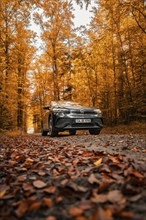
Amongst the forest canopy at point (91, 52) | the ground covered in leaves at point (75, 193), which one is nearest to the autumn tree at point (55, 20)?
the forest canopy at point (91, 52)

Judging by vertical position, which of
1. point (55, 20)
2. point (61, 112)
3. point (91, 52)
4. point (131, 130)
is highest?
point (55, 20)

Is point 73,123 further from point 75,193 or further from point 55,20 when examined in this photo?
point 55,20

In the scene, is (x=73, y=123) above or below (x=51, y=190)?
above

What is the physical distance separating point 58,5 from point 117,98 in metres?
8.38

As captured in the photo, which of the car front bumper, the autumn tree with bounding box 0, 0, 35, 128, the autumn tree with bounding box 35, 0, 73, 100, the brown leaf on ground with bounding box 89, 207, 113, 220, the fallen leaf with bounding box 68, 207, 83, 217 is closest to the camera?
the brown leaf on ground with bounding box 89, 207, 113, 220

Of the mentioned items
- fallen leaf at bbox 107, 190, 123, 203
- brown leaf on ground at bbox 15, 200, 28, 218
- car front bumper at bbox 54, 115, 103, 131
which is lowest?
brown leaf on ground at bbox 15, 200, 28, 218

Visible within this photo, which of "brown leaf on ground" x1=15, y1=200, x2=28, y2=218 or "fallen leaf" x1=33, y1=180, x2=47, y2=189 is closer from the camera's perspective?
"brown leaf on ground" x1=15, y1=200, x2=28, y2=218

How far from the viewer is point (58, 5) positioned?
1584 centimetres

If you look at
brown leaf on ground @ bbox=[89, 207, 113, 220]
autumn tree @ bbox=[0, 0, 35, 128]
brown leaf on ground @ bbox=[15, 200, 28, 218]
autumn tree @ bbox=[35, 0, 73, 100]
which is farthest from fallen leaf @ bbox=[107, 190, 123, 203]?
autumn tree @ bbox=[35, 0, 73, 100]

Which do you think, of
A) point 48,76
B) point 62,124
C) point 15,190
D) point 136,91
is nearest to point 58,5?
point 48,76

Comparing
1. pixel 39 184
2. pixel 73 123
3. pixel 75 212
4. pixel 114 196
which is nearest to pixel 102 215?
pixel 75 212

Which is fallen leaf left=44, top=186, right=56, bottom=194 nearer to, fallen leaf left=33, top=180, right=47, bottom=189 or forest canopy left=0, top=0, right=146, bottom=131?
fallen leaf left=33, top=180, right=47, bottom=189

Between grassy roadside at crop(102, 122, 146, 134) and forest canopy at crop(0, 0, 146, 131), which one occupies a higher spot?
forest canopy at crop(0, 0, 146, 131)

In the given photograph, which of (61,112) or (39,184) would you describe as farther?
(61,112)
